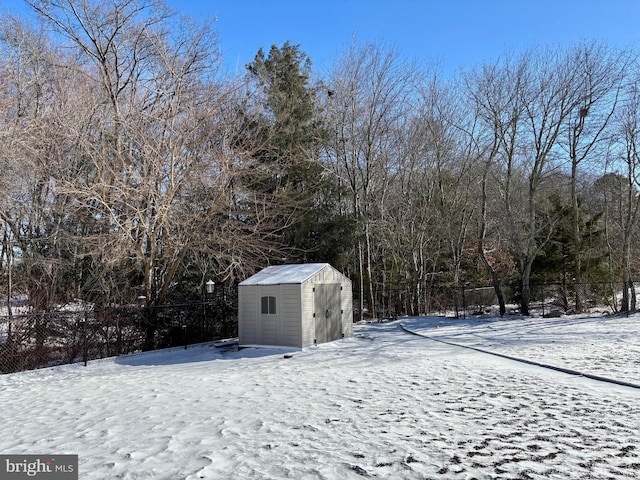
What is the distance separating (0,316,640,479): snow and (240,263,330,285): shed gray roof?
237 cm

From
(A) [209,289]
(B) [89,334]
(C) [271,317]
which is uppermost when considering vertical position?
(A) [209,289]

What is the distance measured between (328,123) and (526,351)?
1597 cm

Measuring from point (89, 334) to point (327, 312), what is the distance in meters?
6.76

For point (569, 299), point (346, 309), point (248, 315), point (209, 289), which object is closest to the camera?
point (248, 315)

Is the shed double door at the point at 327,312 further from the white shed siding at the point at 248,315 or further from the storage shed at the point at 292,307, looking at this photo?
the white shed siding at the point at 248,315

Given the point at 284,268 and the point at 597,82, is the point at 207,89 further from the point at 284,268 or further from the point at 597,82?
the point at 597,82

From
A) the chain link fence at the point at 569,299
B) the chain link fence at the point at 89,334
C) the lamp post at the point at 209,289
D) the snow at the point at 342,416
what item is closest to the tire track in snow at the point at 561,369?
the snow at the point at 342,416

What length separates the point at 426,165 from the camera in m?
24.4

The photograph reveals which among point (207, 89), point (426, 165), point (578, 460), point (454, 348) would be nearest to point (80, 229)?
point (207, 89)

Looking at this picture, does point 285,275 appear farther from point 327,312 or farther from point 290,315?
point 327,312

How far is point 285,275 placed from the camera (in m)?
13.5

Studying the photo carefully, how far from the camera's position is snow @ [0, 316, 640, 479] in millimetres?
4059

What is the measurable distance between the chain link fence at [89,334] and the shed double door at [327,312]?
180 inches

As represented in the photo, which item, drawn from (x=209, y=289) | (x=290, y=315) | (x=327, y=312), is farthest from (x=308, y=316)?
(x=209, y=289)
